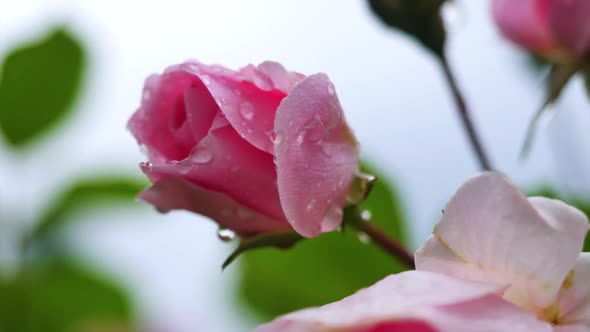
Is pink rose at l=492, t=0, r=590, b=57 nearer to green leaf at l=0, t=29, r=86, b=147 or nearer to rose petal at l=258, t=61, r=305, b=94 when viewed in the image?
rose petal at l=258, t=61, r=305, b=94

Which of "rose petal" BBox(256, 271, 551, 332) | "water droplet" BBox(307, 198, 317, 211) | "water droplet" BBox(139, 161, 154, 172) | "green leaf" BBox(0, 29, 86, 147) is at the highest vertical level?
"water droplet" BBox(139, 161, 154, 172)

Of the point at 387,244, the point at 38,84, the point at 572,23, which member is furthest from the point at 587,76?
the point at 38,84

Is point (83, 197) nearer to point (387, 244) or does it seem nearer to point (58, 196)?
point (58, 196)

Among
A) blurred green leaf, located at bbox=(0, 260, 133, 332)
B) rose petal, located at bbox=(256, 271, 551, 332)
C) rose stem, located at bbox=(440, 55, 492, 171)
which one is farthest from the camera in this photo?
blurred green leaf, located at bbox=(0, 260, 133, 332)

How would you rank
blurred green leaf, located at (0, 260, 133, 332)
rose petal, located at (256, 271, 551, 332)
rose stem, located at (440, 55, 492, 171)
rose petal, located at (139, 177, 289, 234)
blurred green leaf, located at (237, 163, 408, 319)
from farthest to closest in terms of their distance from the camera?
1. blurred green leaf, located at (0, 260, 133, 332)
2. blurred green leaf, located at (237, 163, 408, 319)
3. rose stem, located at (440, 55, 492, 171)
4. rose petal, located at (139, 177, 289, 234)
5. rose petal, located at (256, 271, 551, 332)

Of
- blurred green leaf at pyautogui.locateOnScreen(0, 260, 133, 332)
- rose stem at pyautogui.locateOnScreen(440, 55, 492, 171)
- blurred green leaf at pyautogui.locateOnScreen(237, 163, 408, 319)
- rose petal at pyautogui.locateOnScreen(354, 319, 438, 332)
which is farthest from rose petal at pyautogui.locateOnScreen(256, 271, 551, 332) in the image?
blurred green leaf at pyautogui.locateOnScreen(0, 260, 133, 332)

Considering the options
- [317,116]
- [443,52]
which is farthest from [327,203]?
[443,52]

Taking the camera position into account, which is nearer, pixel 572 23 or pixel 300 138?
pixel 300 138
